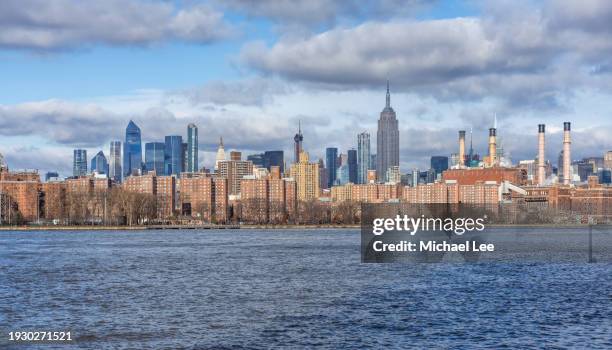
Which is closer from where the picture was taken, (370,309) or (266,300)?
(370,309)

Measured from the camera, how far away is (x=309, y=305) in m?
49.6

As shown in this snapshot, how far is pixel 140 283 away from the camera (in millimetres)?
62625

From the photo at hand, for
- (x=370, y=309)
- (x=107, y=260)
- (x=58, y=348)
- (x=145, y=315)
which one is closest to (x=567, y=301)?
(x=370, y=309)

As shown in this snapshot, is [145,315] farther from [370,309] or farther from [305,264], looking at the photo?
[305,264]

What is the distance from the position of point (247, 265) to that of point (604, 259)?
139 feet

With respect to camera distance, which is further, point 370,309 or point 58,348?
point 370,309

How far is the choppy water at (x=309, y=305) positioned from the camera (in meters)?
39.4

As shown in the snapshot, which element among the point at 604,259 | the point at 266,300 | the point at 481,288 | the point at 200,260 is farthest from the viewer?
the point at 604,259

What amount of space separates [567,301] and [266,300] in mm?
17600

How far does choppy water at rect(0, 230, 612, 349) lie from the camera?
39.4 m

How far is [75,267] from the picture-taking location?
3095 inches

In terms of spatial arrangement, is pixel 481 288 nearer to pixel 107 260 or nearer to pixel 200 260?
pixel 200 260

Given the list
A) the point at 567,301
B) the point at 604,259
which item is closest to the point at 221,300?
the point at 567,301

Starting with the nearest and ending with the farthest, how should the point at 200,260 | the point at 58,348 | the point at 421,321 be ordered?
the point at 58,348 < the point at 421,321 < the point at 200,260
